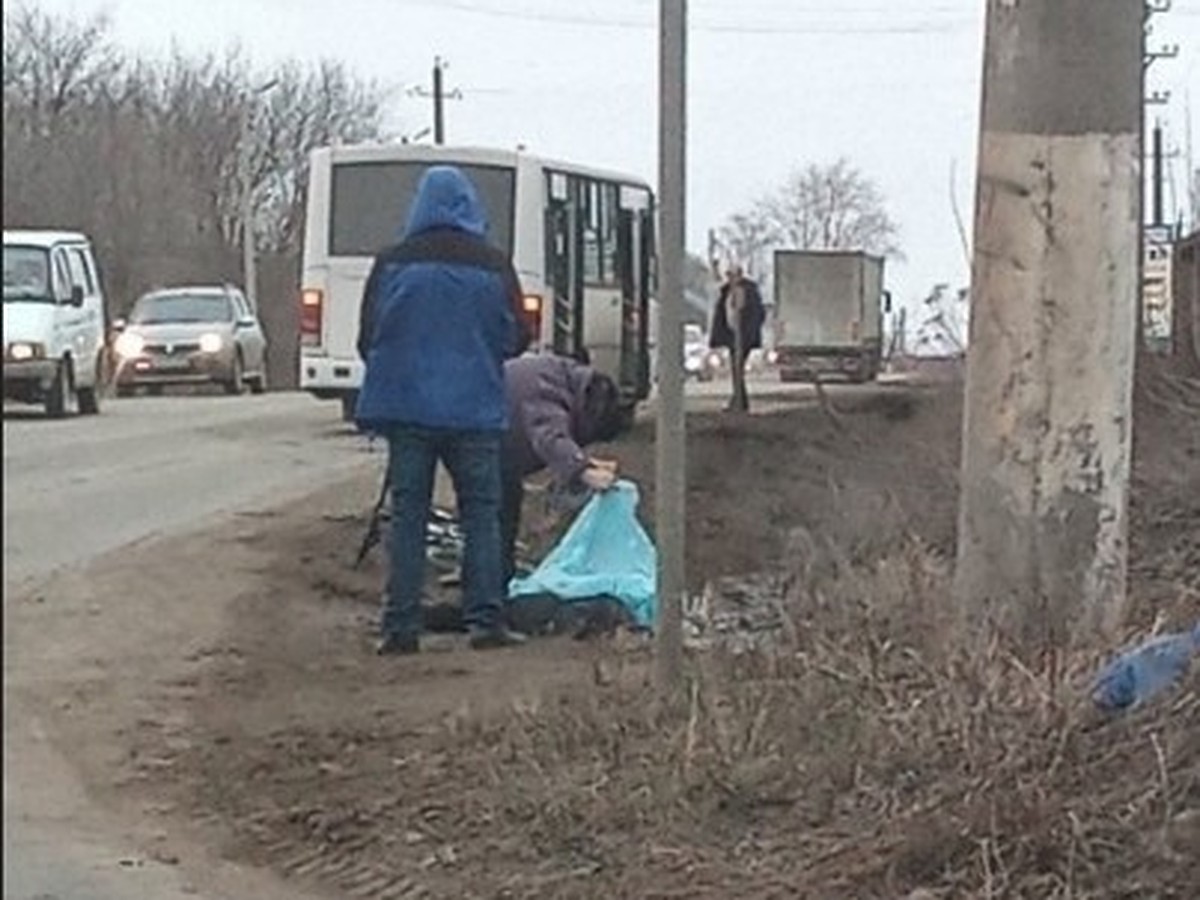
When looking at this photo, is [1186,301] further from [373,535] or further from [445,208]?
[445,208]

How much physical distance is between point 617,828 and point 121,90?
5353cm

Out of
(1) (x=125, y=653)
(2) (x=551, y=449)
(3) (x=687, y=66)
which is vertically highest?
(3) (x=687, y=66)

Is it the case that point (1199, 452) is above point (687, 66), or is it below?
below

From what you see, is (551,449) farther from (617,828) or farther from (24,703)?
(617,828)

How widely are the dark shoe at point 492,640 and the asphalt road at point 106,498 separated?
1.50 metres

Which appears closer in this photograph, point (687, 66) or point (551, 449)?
point (687, 66)

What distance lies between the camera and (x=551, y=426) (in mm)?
10531

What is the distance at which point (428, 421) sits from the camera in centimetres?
975

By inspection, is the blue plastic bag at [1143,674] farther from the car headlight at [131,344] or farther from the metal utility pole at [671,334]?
the car headlight at [131,344]

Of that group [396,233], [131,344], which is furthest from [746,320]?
[131,344]

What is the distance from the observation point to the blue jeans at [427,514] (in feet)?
32.3

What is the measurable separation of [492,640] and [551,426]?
96 cm

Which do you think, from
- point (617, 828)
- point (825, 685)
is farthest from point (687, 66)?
point (617, 828)

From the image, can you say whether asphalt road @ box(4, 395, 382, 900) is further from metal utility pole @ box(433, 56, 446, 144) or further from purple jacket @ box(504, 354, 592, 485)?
metal utility pole @ box(433, 56, 446, 144)
